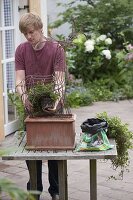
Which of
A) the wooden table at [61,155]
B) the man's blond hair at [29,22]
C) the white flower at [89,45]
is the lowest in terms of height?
the wooden table at [61,155]

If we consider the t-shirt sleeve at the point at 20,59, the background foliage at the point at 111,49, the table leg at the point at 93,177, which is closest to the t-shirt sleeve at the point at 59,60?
the t-shirt sleeve at the point at 20,59

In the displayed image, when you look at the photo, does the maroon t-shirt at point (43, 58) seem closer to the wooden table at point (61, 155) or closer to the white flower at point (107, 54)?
the wooden table at point (61, 155)

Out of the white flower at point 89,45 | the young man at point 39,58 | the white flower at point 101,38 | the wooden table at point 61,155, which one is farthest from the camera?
the white flower at point 101,38

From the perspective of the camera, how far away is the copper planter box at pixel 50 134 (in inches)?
146

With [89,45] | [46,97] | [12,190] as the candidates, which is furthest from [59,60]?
[89,45]

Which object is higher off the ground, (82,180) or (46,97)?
(46,97)

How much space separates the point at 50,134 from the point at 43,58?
2.64 ft

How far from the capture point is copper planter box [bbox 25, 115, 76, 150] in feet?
12.2

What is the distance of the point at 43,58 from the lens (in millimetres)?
4266

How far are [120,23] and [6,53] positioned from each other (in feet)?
17.8

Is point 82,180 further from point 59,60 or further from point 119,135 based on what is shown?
point 59,60

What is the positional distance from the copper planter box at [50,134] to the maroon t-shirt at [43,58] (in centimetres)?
63

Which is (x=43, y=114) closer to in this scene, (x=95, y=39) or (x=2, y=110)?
(x=2, y=110)

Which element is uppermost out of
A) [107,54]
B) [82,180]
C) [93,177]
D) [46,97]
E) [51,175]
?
[107,54]
